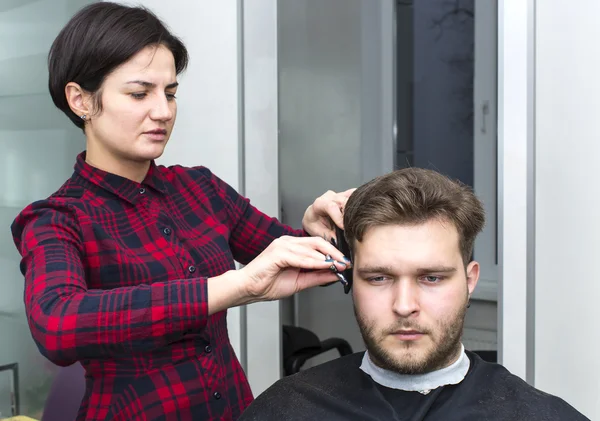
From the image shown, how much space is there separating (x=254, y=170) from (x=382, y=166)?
1.32 metres

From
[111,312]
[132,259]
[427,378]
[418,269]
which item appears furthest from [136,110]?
[427,378]

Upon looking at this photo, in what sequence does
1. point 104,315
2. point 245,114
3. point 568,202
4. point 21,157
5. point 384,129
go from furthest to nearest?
point 384,129
point 245,114
point 21,157
point 568,202
point 104,315

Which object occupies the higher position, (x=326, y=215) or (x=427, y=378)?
(x=326, y=215)

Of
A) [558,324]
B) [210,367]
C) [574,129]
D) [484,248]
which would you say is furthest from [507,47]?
[484,248]

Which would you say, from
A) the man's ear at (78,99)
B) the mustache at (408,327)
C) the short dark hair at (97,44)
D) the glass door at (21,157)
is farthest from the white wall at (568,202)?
the glass door at (21,157)

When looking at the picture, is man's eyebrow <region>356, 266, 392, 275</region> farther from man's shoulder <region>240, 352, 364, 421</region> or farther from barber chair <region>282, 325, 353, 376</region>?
barber chair <region>282, 325, 353, 376</region>

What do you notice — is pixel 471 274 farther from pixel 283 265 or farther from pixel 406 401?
pixel 283 265

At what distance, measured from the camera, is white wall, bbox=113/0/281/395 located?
→ 278 centimetres

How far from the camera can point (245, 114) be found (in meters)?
2.79

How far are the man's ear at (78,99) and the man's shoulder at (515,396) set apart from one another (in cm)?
110

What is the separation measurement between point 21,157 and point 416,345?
168cm

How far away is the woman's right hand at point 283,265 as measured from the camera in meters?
1.34

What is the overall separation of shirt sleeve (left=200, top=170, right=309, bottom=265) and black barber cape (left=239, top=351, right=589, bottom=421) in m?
0.37

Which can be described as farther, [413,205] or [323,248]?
[413,205]
